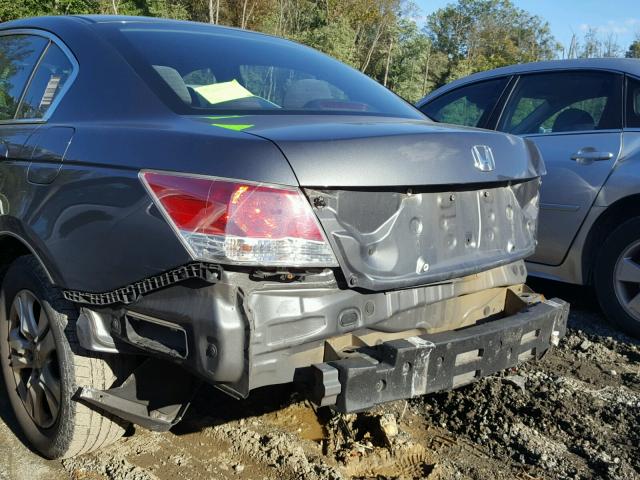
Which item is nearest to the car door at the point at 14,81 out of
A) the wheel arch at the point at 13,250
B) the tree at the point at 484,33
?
the wheel arch at the point at 13,250

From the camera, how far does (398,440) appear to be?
2.71 m

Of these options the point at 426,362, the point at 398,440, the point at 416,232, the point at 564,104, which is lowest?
the point at 398,440

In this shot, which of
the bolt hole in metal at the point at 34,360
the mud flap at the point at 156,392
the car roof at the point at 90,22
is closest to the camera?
the mud flap at the point at 156,392

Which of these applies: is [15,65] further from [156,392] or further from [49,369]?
[156,392]

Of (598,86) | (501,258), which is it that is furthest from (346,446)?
(598,86)

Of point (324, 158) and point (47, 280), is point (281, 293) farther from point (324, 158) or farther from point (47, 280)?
point (47, 280)

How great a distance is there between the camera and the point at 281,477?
2457 millimetres

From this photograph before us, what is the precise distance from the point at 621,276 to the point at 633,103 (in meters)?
1.13

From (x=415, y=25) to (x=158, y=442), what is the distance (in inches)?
1425

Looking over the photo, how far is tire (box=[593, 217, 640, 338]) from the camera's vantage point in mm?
3951

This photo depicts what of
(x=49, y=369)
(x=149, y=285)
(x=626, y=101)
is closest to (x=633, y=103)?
(x=626, y=101)

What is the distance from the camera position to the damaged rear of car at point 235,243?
1884 millimetres

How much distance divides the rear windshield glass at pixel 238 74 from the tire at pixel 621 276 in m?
1.76

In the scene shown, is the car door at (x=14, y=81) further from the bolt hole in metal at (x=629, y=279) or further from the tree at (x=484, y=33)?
the tree at (x=484, y=33)
